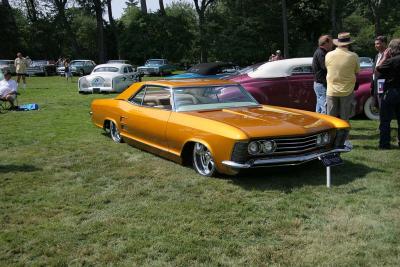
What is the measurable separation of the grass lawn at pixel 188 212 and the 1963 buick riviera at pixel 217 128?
0.29 m

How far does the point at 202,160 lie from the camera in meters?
6.10

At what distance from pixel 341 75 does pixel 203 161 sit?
2644 millimetres

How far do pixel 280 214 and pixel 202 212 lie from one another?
76cm

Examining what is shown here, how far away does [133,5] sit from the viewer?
222ft

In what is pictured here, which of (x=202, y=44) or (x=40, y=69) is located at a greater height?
(x=202, y=44)

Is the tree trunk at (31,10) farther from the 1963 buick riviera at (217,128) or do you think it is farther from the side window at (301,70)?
the 1963 buick riviera at (217,128)

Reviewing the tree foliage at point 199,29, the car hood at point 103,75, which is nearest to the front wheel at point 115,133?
the car hood at point 103,75

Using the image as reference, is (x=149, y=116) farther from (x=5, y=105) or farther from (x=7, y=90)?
(x=5, y=105)

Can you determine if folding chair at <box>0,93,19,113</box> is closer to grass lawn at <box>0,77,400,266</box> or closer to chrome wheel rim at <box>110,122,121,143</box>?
chrome wheel rim at <box>110,122,121,143</box>

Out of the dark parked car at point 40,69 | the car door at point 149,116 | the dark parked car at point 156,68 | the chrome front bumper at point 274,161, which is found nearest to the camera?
the chrome front bumper at point 274,161

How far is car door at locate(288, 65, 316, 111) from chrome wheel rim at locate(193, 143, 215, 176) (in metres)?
4.89

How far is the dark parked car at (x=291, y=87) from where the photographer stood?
10.5 metres

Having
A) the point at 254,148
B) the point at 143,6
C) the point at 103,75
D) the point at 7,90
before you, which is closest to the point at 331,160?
the point at 254,148

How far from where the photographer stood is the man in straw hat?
7137mm
